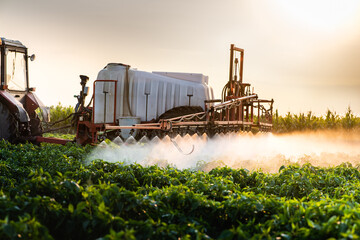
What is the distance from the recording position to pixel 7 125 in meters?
12.5

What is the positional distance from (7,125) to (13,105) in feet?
1.88

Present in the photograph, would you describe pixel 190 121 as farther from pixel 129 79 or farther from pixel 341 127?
pixel 341 127

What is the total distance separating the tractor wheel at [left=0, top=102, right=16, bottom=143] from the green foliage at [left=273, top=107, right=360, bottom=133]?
13.4 metres

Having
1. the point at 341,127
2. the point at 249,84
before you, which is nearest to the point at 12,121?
the point at 249,84

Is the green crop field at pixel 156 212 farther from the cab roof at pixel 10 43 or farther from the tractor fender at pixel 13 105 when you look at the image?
the cab roof at pixel 10 43

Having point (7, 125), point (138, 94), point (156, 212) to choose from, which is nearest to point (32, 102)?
point (7, 125)

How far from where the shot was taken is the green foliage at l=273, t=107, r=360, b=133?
21562mm

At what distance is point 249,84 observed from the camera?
15812 millimetres

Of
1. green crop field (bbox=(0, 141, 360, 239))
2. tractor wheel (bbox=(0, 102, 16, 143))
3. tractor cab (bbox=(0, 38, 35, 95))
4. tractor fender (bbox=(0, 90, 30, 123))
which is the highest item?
tractor cab (bbox=(0, 38, 35, 95))

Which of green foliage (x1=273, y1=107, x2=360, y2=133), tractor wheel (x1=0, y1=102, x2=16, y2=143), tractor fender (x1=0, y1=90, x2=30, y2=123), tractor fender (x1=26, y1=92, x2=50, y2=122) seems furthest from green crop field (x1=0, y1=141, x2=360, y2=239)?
green foliage (x1=273, y1=107, x2=360, y2=133)

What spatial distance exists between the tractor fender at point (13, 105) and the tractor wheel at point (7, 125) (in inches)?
6.6

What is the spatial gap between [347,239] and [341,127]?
1896 cm

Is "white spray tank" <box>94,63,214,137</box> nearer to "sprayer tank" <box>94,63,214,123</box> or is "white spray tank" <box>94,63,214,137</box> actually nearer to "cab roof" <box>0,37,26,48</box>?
"sprayer tank" <box>94,63,214,123</box>

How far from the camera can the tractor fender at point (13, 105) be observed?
1247cm
